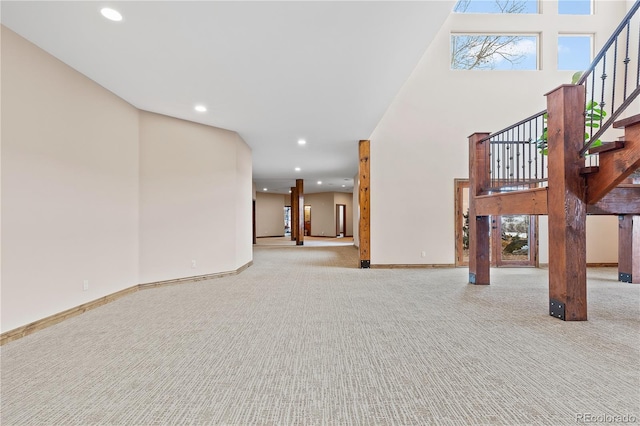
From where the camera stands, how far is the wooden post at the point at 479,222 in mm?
4719

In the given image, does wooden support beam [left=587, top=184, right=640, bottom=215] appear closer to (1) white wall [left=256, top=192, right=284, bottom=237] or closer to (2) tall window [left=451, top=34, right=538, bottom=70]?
(2) tall window [left=451, top=34, right=538, bottom=70]

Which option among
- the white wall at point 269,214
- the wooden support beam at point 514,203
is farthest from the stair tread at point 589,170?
the white wall at point 269,214

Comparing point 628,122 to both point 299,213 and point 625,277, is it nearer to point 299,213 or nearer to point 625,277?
point 625,277

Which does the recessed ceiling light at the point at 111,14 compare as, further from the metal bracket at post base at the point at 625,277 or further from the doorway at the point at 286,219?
the doorway at the point at 286,219

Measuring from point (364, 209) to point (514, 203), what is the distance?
→ 9.45 feet

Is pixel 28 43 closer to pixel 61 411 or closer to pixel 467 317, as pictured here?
pixel 61 411

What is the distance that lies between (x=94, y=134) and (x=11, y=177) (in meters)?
1.18

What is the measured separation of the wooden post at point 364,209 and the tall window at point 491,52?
278cm

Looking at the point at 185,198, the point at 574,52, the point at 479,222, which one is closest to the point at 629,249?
the point at 479,222

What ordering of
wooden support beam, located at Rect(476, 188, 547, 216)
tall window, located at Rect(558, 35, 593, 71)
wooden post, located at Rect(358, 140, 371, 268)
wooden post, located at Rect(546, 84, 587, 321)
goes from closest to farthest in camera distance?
wooden post, located at Rect(546, 84, 587, 321) < wooden support beam, located at Rect(476, 188, 547, 216) < wooden post, located at Rect(358, 140, 371, 268) < tall window, located at Rect(558, 35, 593, 71)

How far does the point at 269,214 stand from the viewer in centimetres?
1708

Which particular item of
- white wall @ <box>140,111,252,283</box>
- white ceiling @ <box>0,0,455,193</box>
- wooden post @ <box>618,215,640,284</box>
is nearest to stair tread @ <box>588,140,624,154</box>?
white ceiling @ <box>0,0,455,193</box>

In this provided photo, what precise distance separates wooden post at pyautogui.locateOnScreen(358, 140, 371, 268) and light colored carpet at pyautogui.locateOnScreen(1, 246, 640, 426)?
95.6 inches

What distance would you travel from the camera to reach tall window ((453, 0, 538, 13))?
6387 mm
